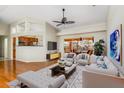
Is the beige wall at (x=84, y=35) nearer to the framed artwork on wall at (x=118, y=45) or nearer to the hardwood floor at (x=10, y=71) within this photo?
the hardwood floor at (x=10, y=71)

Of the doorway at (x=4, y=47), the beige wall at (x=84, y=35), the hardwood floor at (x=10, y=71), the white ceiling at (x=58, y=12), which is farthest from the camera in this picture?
the doorway at (x=4, y=47)

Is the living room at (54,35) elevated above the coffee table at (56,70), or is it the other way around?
the living room at (54,35)

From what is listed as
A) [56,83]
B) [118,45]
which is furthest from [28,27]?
[56,83]

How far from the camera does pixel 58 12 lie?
6.75 meters

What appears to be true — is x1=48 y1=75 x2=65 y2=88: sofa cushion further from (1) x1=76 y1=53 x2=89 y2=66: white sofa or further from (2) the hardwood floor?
(1) x1=76 y1=53 x2=89 y2=66: white sofa

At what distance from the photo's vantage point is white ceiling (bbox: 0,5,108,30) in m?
6.01

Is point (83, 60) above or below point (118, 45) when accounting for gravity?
below

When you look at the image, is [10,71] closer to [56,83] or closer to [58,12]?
[56,83]

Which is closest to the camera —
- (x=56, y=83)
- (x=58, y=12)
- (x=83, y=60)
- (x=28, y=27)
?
(x=56, y=83)

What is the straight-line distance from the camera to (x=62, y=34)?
9461 millimetres

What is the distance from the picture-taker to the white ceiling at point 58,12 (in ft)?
19.7

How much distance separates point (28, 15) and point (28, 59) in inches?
126

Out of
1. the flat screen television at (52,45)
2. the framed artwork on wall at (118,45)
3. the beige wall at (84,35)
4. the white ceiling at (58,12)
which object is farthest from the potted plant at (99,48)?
the flat screen television at (52,45)
